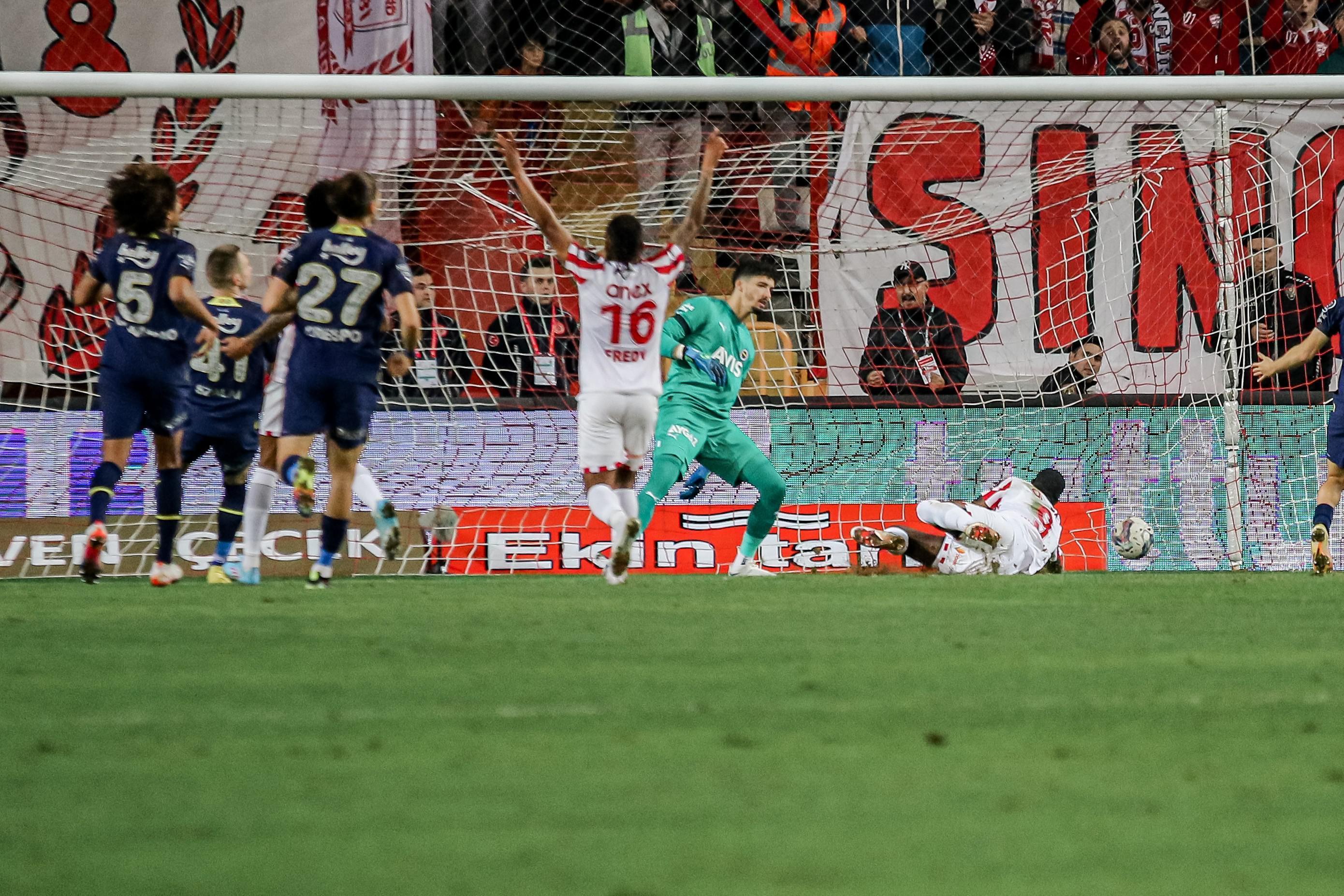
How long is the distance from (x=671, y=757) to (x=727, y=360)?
6654mm

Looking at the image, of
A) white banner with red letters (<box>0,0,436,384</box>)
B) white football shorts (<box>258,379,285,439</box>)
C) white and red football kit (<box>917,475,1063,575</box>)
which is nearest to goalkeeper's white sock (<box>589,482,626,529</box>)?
white football shorts (<box>258,379,285,439</box>)

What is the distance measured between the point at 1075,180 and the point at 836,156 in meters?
1.83

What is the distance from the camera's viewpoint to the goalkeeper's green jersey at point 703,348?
9758 millimetres

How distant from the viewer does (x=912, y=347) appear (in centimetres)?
1245

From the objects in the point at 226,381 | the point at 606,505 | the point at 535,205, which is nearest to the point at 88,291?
the point at 226,381

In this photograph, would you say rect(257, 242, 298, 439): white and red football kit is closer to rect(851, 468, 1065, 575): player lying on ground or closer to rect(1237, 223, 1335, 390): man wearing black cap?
rect(851, 468, 1065, 575): player lying on ground

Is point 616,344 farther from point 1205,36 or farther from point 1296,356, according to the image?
point 1205,36

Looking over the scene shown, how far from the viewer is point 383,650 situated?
520 cm

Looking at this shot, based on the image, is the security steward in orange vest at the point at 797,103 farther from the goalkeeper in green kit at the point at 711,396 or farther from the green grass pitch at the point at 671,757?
the green grass pitch at the point at 671,757

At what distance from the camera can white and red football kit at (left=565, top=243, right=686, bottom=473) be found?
8.63m

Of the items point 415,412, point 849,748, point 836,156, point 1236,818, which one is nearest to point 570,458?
point 415,412

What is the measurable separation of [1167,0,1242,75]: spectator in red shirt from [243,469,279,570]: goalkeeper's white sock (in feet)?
30.3

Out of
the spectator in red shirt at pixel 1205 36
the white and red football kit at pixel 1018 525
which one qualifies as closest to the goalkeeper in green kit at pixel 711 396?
the white and red football kit at pixel 1018 525

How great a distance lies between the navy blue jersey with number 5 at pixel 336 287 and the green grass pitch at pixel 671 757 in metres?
1.91
